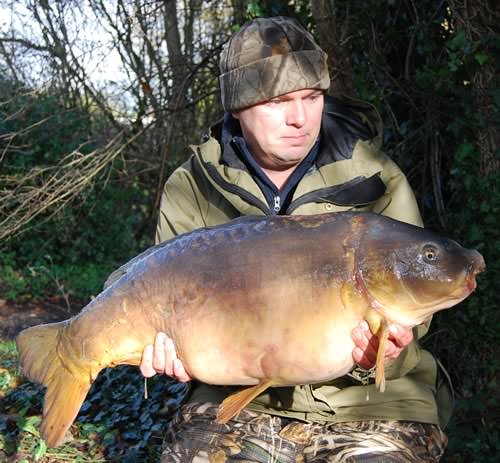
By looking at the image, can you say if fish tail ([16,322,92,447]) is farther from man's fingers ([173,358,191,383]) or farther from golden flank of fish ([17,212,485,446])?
man's fingers ([173,358,191,383])

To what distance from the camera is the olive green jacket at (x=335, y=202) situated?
232 centimetres

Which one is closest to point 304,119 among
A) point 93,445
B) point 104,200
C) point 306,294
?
point 306,294

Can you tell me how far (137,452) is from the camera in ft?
11.7

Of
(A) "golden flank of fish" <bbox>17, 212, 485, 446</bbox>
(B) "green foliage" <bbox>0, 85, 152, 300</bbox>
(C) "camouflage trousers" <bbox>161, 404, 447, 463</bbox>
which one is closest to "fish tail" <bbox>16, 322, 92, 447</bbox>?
(A) "golden flank of fish" <bbox>17, 212, 485, 446</bbox>

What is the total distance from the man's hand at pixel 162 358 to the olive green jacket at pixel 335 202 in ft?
1.28

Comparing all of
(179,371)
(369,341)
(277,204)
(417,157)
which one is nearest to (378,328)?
(369,341)

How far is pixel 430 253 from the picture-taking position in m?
1.88

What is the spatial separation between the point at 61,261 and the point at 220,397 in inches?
286

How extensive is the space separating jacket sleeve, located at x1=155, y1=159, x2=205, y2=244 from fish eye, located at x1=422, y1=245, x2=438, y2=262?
38.9 inches

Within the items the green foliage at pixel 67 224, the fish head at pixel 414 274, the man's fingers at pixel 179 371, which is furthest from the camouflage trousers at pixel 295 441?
the green foliage at pixel 67 224

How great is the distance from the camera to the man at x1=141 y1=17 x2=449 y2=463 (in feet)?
7.52

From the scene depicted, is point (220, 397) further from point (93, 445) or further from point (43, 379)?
point (93, 445)

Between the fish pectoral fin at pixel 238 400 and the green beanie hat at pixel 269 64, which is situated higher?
the green beanie hat at pixel 269 64

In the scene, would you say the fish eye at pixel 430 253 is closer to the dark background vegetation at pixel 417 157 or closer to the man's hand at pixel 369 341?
the man's hand at pixel 369 341
